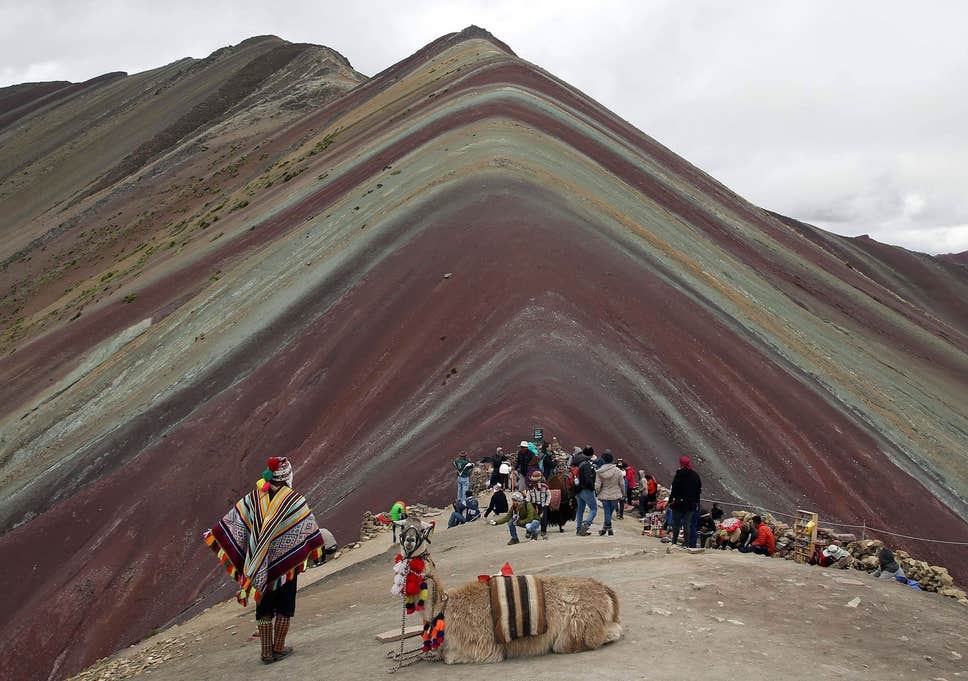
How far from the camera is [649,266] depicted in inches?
1388

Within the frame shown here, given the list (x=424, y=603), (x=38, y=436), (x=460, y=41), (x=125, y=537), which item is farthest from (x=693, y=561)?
(x=460, y=41)

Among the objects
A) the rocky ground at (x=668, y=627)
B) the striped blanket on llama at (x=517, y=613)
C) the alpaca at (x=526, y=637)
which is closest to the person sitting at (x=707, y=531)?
the rocky ground at (x=668, y=627)

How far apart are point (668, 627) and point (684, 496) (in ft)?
18.3

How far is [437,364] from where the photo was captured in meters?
27.9

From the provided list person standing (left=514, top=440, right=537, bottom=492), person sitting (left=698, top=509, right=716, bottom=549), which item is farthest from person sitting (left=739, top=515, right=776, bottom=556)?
person standing (left=514, top=440, right=537, bottom=492)

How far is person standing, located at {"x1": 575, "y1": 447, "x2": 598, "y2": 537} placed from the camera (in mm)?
16047

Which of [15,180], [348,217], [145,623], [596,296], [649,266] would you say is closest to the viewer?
[145,623]

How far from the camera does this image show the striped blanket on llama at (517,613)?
31.5 feet

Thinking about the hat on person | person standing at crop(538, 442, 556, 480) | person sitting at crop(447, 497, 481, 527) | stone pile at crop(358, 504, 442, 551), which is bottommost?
stone pile at crop(358, 504, 442, 551)

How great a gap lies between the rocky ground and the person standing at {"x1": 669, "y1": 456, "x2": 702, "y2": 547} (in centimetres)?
57

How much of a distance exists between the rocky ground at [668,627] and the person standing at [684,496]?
1.87 ft

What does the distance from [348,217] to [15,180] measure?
92733mm

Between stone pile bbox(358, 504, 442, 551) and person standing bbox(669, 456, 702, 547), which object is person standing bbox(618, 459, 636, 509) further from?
person standing bbox(669, 456, 702, 547)

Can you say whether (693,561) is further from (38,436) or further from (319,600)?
(38,436)
